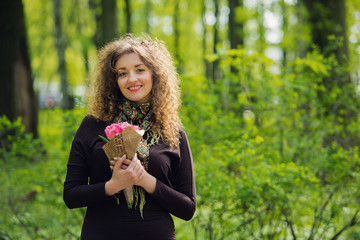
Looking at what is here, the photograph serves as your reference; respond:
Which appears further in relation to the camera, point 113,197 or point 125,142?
point 113,197

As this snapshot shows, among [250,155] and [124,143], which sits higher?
[124,143]

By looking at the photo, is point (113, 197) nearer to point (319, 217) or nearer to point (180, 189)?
point (180, 189)

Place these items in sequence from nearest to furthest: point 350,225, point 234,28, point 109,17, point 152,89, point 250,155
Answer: point 152,89
point 250,155
point 350,225
point 109,17
point 234,28

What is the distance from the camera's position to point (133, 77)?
2.23 metres

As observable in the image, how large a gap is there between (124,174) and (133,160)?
0.26ft

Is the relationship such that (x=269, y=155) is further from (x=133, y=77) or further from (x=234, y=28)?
(x=234, y=28)

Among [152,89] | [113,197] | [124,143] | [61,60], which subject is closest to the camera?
[124,143]

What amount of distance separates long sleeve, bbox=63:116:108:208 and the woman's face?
0.85 feet

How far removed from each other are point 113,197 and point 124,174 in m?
0.27

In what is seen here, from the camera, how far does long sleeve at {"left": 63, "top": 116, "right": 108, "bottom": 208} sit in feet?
6.56

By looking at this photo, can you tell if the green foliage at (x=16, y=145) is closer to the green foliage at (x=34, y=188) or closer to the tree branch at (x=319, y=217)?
the green foliage at (x=34, y=188)

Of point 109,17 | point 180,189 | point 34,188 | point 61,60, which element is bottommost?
point 34,188

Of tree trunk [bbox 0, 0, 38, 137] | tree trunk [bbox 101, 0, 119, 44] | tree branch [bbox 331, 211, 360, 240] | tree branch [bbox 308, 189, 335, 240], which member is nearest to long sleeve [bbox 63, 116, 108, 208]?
tree branch [bbox 308, 189, 335, 240]

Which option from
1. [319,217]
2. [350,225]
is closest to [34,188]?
[319,217]
